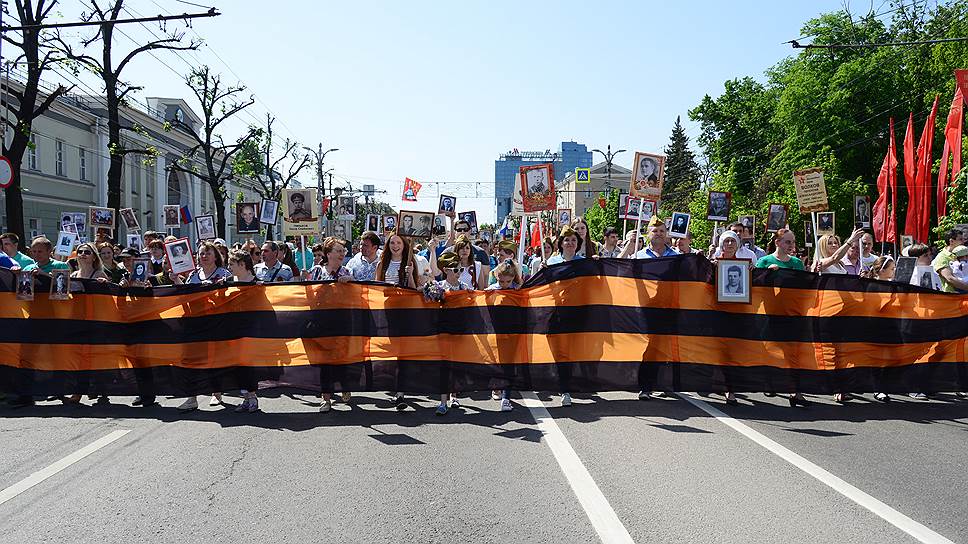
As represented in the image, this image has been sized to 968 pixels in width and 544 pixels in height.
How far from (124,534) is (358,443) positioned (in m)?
2.56

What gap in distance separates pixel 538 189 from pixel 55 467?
29.4 ft

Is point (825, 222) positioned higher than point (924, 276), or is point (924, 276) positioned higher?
point (825, 222)

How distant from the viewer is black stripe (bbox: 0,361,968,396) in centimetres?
872

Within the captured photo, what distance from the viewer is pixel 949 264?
974 centimetres

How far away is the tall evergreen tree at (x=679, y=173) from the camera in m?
97.5

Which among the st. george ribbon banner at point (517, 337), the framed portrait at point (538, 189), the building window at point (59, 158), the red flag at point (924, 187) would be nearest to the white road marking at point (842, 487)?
the st. george ribbon banner at point (517, 337)

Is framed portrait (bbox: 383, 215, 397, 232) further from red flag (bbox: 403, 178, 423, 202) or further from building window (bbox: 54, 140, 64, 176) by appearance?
building window (bbox: 54, 140, 64, 176)

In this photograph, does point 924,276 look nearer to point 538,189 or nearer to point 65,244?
point 538,189

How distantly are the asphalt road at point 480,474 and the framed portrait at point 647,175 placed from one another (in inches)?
222

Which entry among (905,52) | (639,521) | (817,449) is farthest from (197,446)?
(905,52)

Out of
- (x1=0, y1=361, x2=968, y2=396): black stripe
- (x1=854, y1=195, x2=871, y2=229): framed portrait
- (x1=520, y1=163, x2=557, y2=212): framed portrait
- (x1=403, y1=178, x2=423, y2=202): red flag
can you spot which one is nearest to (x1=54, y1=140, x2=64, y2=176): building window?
(x1=403, y1=178, x2=423, y2=202): red flag

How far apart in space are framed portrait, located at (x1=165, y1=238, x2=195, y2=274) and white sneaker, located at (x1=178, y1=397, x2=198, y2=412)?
7.72 feet

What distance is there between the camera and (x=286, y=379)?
28.6ft

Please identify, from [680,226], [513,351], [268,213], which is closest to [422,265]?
[513,351]
